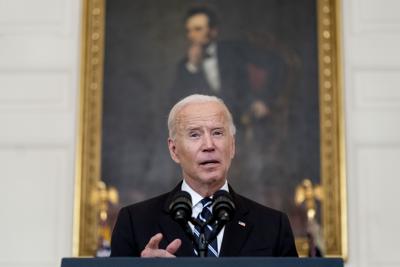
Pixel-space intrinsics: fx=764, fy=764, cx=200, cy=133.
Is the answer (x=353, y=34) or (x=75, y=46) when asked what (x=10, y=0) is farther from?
(x=353, y=34)

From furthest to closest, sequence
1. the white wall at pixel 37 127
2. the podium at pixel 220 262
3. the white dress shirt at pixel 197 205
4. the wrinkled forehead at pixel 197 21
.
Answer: the wrinkled forehead at pixel 197 21 → the white wall at pixel 37 127 → the white dress shirt at pixel 197 205 → the podium at pixel 220 262

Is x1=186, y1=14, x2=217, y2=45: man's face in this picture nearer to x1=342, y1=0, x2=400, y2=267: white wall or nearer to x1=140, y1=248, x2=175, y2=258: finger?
x1=342, y1=0, x2=400, y2=267: white wall

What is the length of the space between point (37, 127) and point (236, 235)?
3679 millimetres

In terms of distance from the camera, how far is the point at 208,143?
3.42m

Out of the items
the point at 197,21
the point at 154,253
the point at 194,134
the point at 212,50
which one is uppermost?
the point at 197,21

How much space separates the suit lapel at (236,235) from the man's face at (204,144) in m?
0.18

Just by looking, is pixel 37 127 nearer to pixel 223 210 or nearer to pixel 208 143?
pixel 208 143

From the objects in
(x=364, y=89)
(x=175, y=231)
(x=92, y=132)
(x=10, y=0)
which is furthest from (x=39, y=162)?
(x=175, y=231)

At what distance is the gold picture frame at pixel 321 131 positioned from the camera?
634cm

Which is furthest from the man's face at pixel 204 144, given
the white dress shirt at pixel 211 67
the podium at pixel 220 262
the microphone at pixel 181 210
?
the white dress shirt at pixel 211 67

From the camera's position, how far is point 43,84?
21.9 feet

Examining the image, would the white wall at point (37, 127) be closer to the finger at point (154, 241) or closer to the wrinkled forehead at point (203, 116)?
the wrinkled forehead at point (203, 116)

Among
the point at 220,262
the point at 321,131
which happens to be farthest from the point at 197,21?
the point at 220,262

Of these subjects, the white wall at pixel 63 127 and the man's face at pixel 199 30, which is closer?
the white wall at pixel 63 127
